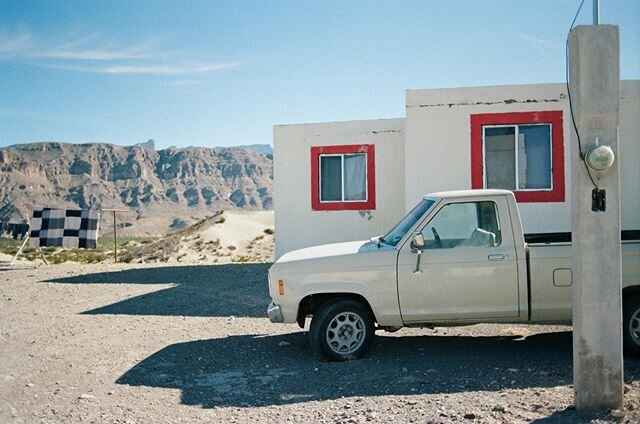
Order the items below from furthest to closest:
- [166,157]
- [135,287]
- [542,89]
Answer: [166,157]
[135,287]
[542,89]

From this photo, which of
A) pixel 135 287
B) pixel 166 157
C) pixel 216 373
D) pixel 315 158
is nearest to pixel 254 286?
pixel 135 287

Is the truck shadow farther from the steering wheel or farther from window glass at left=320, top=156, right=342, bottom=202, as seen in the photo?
window glass at left=320, top=156, right=342, bottom=202

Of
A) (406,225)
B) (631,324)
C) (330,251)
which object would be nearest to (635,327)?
(631,324)

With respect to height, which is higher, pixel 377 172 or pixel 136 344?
pixel 377 172

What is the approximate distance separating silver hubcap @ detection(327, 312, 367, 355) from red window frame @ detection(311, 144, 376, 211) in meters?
8.28

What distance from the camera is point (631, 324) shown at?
720cm

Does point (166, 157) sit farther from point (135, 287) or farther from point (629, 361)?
point (629, 361)

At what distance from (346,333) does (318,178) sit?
864cm

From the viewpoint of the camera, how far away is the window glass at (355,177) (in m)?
15.6

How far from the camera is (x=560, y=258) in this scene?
23.6ft

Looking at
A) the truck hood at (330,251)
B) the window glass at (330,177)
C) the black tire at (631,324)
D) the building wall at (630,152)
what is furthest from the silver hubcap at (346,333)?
the window glass at (330,177)

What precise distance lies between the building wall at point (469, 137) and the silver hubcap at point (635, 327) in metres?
5.86

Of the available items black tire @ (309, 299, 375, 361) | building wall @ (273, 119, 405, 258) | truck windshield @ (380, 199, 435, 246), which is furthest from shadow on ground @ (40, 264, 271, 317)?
truck windshield @ (380, 199, 435, 246)

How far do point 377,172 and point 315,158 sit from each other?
1.45 metres
